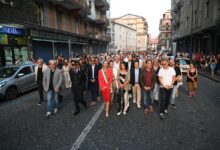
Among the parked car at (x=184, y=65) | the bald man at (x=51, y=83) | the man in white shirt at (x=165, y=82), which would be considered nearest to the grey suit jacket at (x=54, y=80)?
the bald man at (x=51, y=83)

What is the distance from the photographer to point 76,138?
4.59 metres

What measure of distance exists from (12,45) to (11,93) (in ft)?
26.0

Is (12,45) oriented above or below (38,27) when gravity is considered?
below

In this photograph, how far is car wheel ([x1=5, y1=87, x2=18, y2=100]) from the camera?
8794mm

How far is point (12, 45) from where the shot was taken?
15523 mm

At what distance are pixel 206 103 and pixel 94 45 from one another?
31.4 metres

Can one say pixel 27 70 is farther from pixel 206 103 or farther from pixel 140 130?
pixel 206 103

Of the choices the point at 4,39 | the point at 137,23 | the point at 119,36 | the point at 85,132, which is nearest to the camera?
the point at 85,132

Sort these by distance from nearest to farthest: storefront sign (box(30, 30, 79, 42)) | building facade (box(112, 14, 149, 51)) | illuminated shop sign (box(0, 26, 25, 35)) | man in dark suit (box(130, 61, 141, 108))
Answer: man in dark suit (box(130, 61, 141, 108)) < illuminated shop sign (box(0, 26, 25, 35)) < storefront sign (box(30, 30, 79, 42)) < building facade (box(112, 14, 149, 51))

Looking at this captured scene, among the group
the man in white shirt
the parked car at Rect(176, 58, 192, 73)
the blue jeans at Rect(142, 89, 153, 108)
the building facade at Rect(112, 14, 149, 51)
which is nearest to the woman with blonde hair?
the blue jeans at Rect(142, 89, 153, 108)

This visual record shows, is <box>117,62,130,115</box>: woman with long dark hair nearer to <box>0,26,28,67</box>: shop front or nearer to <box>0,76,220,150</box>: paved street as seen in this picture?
<box>0,76,220,150</box>: paved street

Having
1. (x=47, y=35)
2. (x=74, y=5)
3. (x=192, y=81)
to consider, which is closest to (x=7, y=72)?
(x=192, y=81)

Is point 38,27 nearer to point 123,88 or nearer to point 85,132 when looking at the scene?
point 123,88

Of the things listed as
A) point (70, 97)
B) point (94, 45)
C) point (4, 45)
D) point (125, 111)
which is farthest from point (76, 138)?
point (94, 45)
